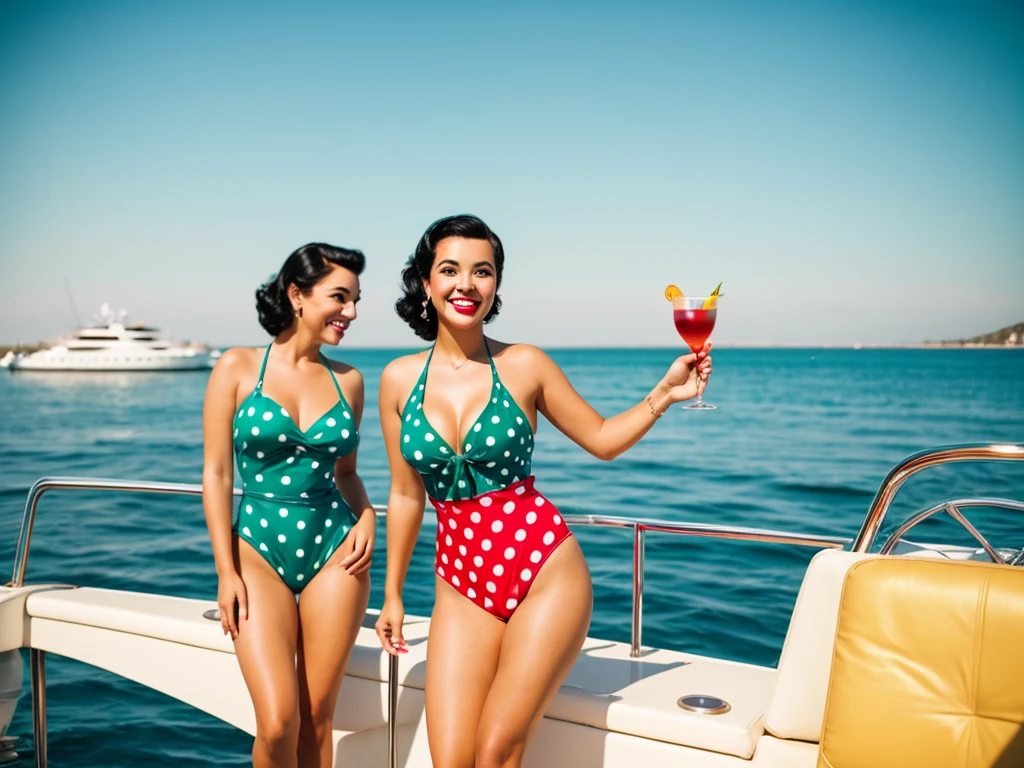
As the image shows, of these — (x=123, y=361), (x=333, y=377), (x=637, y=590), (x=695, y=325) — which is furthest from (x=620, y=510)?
(x=123, y=361)

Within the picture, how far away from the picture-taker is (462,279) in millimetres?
2350

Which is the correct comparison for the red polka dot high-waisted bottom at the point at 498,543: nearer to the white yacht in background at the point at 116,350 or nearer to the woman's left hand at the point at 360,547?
the woman's left hand at the point at 360,547

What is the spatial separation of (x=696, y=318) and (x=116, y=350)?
69.4 metres

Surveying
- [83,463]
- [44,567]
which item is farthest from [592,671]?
[83,463]

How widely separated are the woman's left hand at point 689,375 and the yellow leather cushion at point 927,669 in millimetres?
562

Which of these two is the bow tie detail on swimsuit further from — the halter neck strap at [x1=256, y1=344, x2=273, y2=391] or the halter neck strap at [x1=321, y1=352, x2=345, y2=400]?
the halter neck strap at [x1=256, y1=344, x2=273, y2=391]

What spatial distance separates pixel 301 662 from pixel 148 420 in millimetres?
37671

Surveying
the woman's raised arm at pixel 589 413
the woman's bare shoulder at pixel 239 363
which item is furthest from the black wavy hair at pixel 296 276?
the woman's raised arm at pixel 589 413

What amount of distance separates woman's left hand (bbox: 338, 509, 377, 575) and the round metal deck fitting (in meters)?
0.93

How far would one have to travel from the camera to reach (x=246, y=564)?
2.49 m

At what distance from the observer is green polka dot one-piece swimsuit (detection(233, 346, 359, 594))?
97.7 inches

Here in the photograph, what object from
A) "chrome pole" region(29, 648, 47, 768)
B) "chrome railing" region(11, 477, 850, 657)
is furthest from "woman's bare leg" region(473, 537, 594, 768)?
"chrome pole" region(29, 648, 47, 768)

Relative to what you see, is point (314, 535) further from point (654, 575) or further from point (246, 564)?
point (654, 575)

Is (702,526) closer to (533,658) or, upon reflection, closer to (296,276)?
(533,658)
